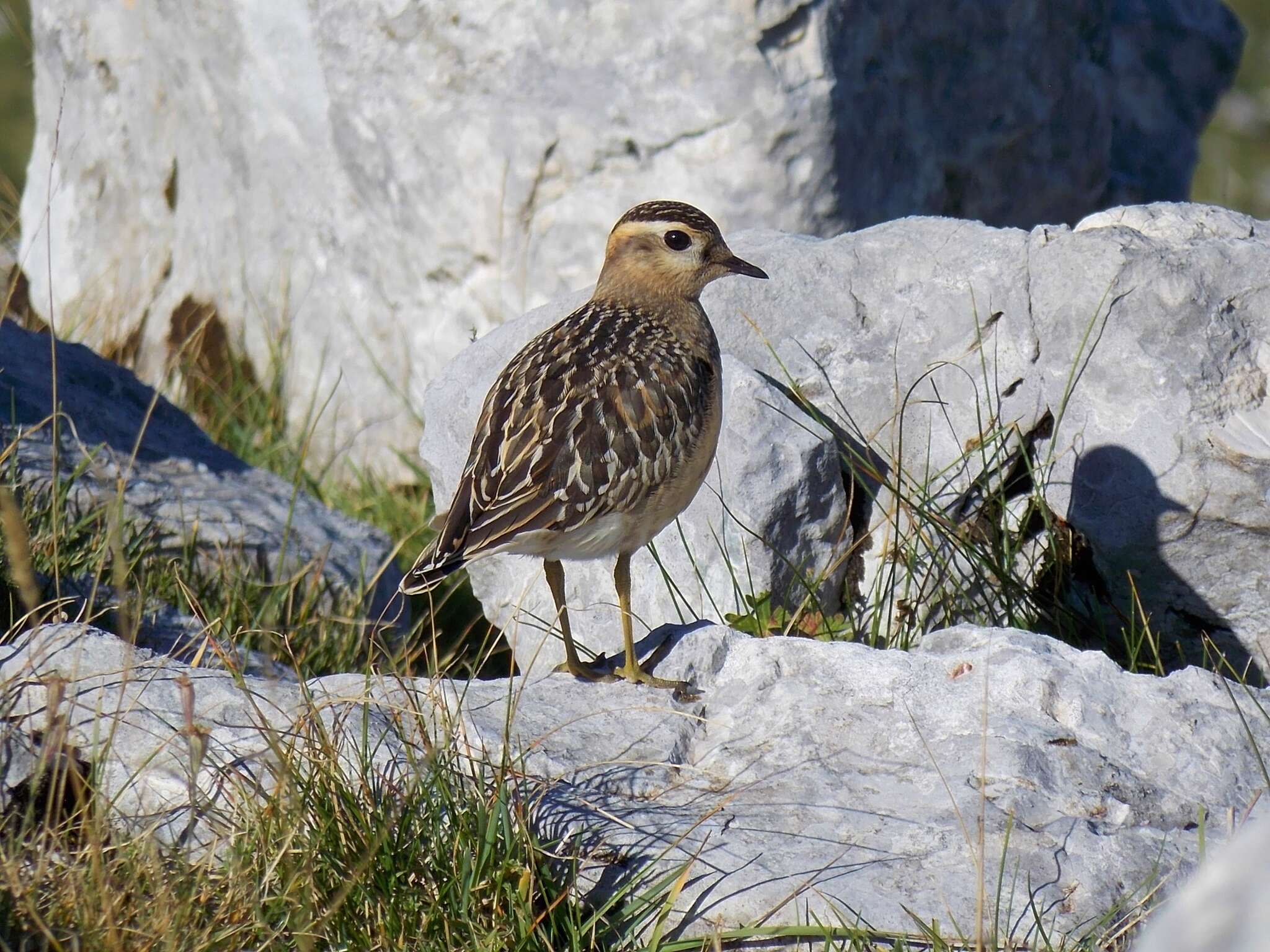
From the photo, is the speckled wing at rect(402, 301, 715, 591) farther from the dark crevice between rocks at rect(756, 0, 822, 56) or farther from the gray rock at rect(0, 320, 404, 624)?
the dark crevice between rocks at rect(756, 0, 822, 56)

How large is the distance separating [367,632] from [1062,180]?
4988 mm

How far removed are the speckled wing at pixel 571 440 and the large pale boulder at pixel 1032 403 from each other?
0.61 meters

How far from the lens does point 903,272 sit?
236 inches

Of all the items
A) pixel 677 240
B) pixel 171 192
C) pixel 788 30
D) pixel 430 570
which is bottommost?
pixel 430 570

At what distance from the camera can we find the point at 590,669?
502 centimetres

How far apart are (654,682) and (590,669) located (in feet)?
1.61

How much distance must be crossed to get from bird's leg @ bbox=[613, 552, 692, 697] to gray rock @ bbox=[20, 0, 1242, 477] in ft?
7.72

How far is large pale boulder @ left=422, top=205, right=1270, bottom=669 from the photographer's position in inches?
211

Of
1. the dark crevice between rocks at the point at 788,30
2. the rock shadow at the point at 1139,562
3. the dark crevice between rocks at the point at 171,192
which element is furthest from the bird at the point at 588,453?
the dark crevice between rocks at the point at 171,192

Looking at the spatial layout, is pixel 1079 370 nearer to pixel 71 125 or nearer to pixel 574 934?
pixel 574 934

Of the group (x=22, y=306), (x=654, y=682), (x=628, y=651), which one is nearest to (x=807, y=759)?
(x=654, y=682)

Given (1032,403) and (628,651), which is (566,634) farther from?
(1032,403)

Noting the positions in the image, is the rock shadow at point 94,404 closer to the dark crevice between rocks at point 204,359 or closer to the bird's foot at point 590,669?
the dark crevice between rocks at point 204,359

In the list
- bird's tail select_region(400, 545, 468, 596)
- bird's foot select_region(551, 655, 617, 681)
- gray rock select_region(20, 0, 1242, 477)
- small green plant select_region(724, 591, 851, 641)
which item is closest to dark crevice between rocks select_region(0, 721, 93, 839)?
bird's tail select_region(400, 545, 468, 596)
